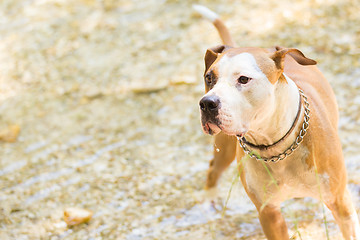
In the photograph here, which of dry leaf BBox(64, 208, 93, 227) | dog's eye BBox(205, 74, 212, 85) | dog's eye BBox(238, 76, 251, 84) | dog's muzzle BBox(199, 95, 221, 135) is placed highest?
dog's eye BBox(238, 76, 251, 84)

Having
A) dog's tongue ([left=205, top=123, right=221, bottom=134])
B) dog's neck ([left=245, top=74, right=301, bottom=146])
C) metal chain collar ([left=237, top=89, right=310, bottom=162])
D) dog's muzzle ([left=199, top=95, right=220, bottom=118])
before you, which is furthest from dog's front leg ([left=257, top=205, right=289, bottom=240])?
dog's muzzle ([left=199, top=95, right=220, bottom=118])

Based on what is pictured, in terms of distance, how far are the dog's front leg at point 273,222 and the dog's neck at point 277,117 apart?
445 mm

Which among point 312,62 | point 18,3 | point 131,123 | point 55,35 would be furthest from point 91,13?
point 312,62

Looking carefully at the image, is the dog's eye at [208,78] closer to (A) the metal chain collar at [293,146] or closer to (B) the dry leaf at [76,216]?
(A) the metal chain collar at [293,146]

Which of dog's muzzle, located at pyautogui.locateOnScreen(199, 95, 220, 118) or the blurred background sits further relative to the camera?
the blurred background

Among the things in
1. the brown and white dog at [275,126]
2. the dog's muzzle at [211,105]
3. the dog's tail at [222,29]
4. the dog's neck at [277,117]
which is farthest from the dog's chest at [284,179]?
the dog's tail at [222,29]

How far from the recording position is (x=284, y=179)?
2508 millimetres

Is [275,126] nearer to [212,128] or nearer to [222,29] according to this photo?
[212,128]

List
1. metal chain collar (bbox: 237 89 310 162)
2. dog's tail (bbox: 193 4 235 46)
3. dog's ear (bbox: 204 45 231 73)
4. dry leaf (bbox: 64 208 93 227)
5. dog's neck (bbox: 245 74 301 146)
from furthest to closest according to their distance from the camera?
1. dry leaf (bbox: 64 208 93 227)
2. dog's tail (bbox: 193 4 235 46)
3. dog's ear (bbox: 204 45 231 73)
4. metal chain collar (bbox: 237 89 310 162)
5. dog's neck (bbox: 245 74 301 146)

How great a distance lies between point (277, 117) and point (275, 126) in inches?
2.0

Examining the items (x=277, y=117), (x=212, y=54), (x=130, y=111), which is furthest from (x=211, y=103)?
(x=130, y=111)

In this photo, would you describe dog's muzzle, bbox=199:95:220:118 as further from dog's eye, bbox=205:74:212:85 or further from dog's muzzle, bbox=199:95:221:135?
dog's eye, bbox=205:74:212:85

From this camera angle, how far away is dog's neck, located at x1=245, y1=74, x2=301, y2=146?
2.28 metres

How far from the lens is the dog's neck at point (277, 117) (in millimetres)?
2281
